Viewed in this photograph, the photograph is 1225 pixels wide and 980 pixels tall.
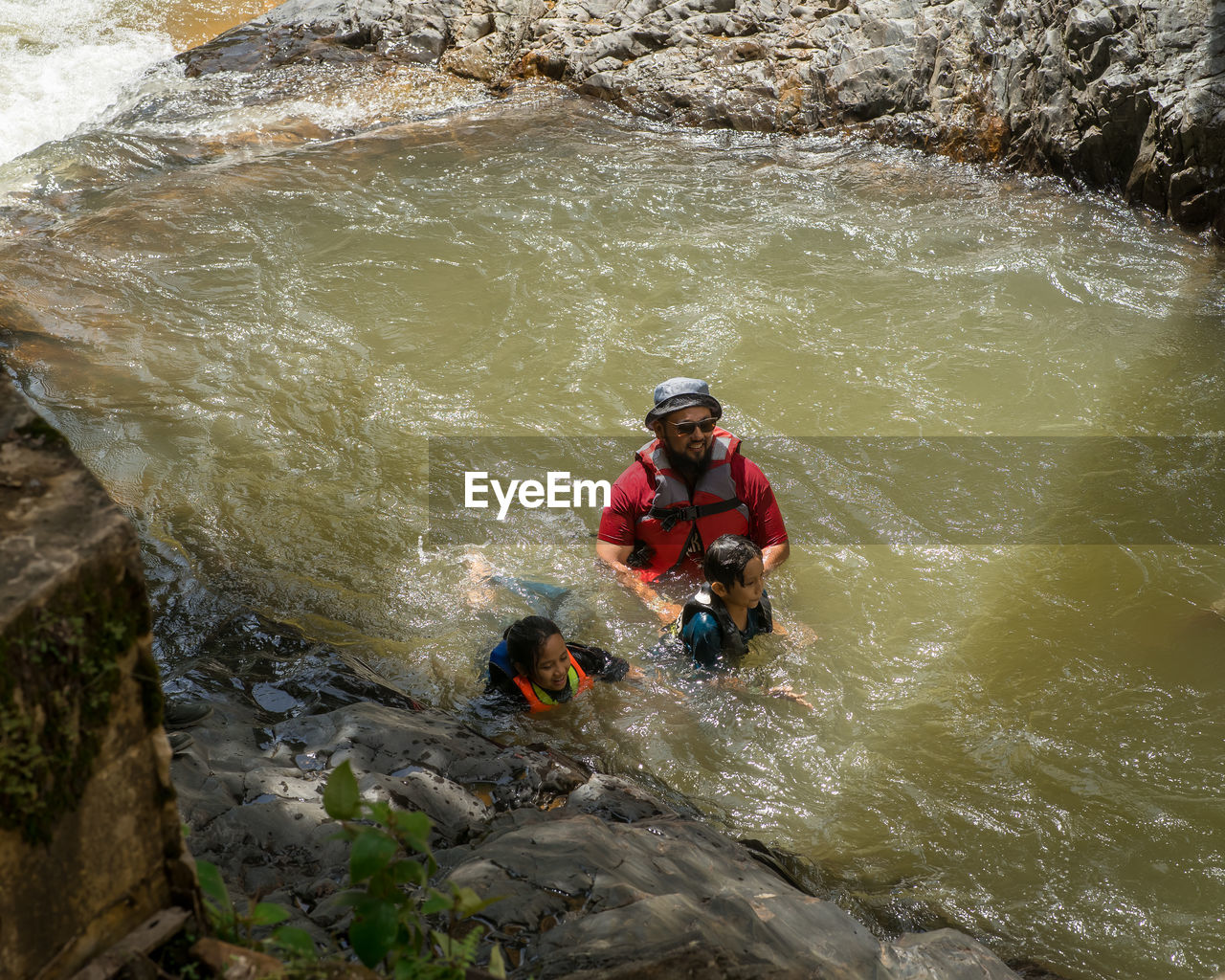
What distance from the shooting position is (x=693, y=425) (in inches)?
201

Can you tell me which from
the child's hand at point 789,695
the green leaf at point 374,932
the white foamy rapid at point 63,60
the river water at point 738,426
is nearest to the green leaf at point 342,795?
the green leaf at point 374,932

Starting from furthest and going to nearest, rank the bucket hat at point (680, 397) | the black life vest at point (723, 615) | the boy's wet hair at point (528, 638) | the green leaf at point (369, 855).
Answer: the bucket hat at point (680, 397) → the black life vest at point (723, 615) → the boy's wet hair at point (528, 638) → the green leaf at point (369, 855)

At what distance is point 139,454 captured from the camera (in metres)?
6.56

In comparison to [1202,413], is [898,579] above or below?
below

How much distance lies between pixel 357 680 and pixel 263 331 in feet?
15.0

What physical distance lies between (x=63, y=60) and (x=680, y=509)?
41.2 ft

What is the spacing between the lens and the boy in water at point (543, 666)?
4.44 meters

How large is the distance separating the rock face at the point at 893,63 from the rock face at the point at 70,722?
32.3ft

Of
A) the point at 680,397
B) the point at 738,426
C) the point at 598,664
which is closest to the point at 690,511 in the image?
the point at 680,397

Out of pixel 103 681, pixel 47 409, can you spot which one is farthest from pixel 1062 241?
Answer: pixel 103 681

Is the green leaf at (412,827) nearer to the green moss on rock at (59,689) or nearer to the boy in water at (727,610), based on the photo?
the green moss on rock at (59,689)

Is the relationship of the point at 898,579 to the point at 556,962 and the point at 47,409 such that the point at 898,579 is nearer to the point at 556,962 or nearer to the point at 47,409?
the point at 556,962

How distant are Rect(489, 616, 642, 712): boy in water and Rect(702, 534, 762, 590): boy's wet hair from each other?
0.69 m

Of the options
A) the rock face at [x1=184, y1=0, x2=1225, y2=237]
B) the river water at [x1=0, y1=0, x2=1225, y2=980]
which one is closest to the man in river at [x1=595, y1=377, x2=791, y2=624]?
the river water at [x1=0, y1=0, x2=1225, y2=980]
